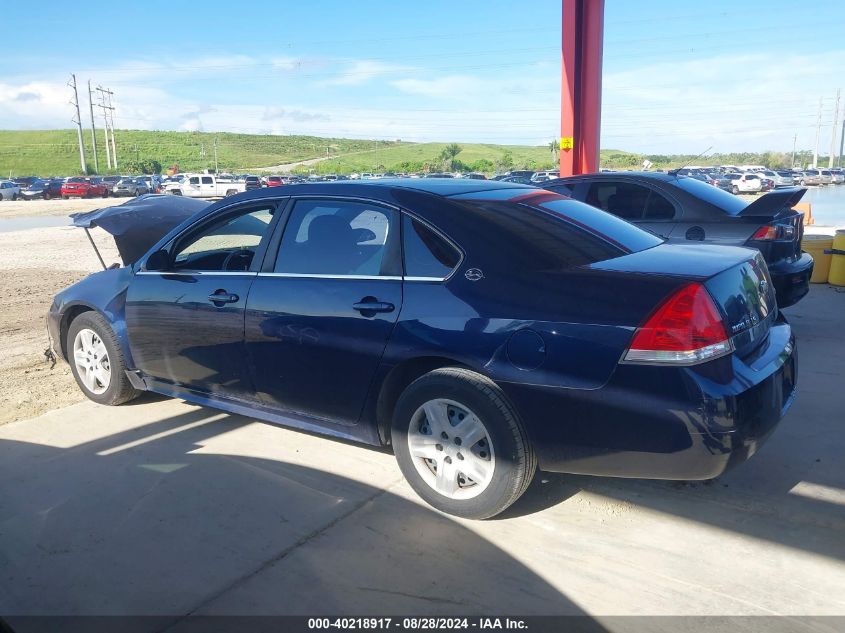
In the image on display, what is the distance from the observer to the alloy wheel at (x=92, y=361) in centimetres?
518

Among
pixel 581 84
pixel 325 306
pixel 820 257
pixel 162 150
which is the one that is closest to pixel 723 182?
pixel 581 84

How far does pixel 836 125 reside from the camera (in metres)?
91.0

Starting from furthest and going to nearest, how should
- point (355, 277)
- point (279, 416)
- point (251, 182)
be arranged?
point (251, 182), point (279, 416), point (355, 277)

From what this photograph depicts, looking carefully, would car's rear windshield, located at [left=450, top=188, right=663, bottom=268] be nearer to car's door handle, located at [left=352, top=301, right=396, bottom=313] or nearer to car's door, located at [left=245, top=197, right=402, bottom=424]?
car's door, located at [left=245, top=197, right=402, bottom=424]

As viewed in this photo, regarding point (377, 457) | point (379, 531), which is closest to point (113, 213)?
point (377, 457)

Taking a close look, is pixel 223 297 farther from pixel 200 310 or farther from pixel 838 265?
pixel 838 265

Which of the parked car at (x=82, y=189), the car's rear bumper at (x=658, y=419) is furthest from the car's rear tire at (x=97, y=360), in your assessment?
the parked car at (x=82, y=189)

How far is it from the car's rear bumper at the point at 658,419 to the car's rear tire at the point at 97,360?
3147 mm

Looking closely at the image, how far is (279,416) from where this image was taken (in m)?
4.18

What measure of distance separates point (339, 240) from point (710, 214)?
447 centimetres

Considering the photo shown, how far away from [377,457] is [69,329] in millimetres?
2737

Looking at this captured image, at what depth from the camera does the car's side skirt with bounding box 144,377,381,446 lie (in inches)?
150

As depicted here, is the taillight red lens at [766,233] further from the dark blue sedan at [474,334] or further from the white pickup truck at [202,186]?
the white pickup truck at [202,186]

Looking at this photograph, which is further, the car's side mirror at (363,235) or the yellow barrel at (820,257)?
the yellow barrel at (820,257)
